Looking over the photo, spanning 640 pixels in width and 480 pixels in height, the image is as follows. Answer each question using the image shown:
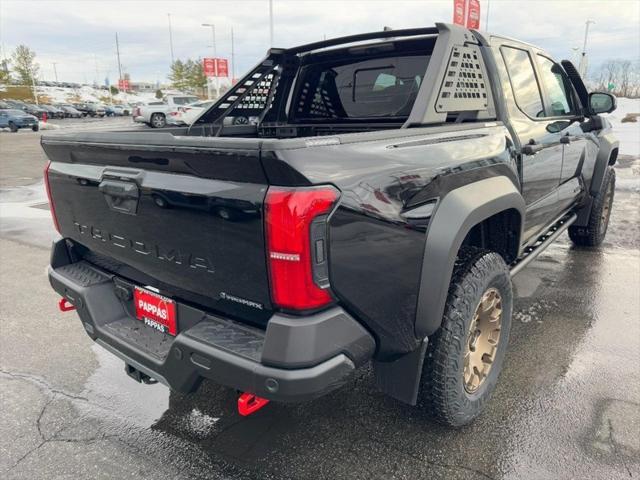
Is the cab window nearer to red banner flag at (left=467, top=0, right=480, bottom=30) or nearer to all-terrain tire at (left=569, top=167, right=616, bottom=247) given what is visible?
all-terrain tire at (left=569, top=167, right=616, bottom=247)

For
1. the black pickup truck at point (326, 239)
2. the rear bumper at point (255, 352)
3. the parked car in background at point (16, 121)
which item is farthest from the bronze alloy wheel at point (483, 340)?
the parked car in background at point (16, 121)

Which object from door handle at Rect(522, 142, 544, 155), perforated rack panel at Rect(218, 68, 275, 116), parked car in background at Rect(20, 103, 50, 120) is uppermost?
perforated rack panel at Rect(218, 68, 275, 116)

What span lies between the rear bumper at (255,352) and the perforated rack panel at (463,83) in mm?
1365

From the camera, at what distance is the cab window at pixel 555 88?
12.2 ft

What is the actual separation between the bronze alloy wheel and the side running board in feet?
1.41

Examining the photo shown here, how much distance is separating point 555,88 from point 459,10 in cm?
1261

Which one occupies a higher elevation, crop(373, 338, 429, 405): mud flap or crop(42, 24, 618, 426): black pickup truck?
crop(42, 24, 618, 426): black pickup truck

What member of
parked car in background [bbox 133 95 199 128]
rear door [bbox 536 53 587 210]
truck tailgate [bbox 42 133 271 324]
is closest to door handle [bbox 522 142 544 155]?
rear door [bbox 536 53 587 210]

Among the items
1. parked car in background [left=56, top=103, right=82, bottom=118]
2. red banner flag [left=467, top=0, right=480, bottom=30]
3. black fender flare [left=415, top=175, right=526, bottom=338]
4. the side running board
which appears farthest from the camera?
parked car in background [left=56, top=103, right=82, bottom=118]

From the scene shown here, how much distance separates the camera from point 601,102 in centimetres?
432

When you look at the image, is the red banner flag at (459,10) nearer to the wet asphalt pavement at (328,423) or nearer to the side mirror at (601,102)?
the side mirror at (601,102)

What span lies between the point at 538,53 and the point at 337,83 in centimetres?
150

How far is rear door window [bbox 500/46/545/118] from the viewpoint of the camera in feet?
10.4

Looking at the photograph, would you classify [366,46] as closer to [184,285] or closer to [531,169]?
[531,169]
